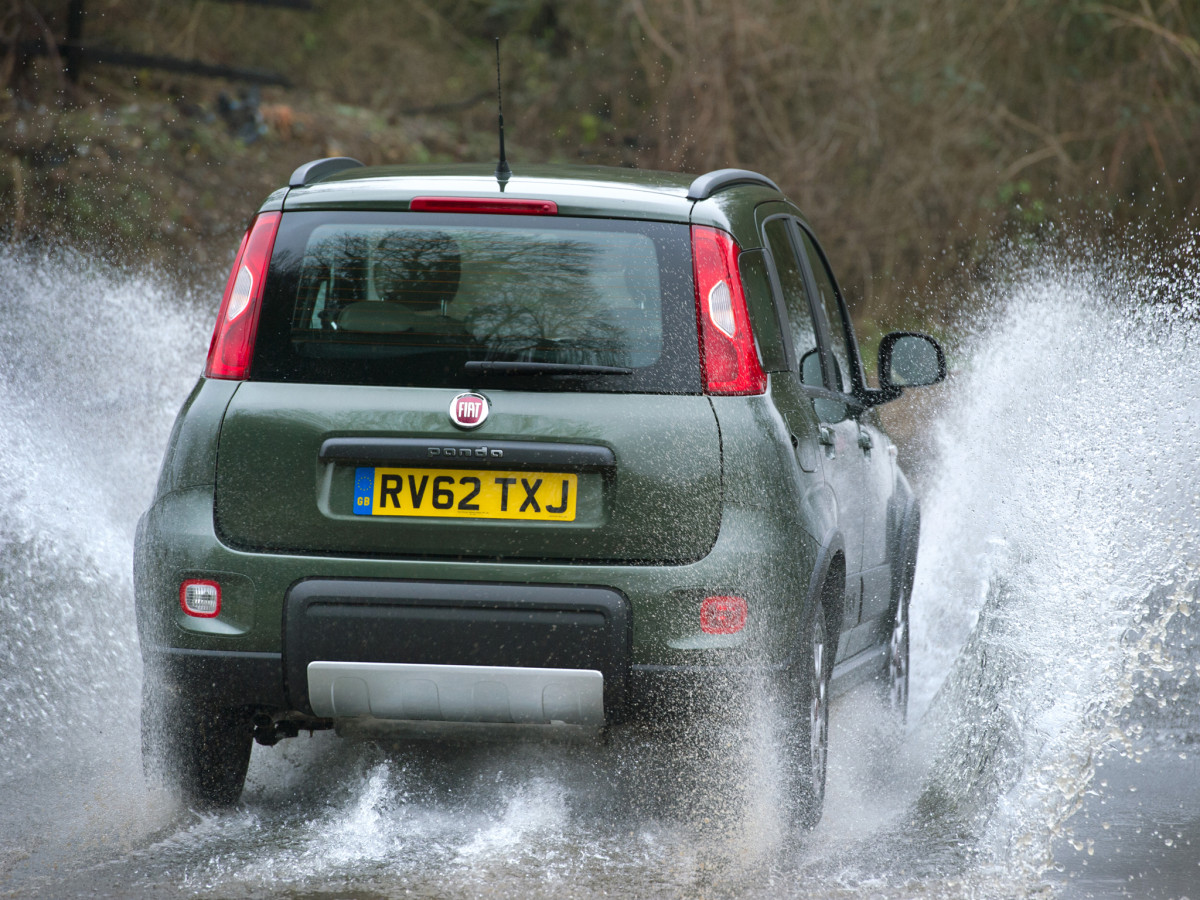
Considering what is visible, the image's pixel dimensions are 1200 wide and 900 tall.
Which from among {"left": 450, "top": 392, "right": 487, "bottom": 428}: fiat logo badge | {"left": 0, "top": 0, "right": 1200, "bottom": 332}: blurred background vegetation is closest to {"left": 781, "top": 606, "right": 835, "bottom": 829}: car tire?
{"left": 450, "top": 392, "right": 487, "bottom": 428}: fiat logo badge

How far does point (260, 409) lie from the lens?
12.8 ft

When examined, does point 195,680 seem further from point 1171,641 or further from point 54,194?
point 54,194

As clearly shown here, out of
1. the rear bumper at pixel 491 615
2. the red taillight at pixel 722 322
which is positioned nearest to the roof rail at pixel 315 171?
the rear bumper at pixel 491 615

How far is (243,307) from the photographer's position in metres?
4.03

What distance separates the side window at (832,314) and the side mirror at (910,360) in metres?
0.17

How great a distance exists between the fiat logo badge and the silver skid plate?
2.01ft

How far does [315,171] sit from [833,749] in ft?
8.92

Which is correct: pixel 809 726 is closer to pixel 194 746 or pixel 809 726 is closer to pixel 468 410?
pixel 468 410

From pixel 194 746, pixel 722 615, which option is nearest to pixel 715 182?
pixel 722 615

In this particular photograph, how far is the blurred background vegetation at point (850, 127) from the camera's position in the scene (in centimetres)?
1507

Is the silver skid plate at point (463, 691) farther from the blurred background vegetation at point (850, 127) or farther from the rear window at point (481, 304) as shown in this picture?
the blurred background vegetation at point (850, 127)

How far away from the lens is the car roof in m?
4.02

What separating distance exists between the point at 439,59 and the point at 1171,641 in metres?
16.3

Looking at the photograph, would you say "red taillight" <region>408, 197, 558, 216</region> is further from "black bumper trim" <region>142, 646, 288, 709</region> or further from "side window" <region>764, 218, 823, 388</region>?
"black bumper trim" <region>142, 646, 288, 709</region>
